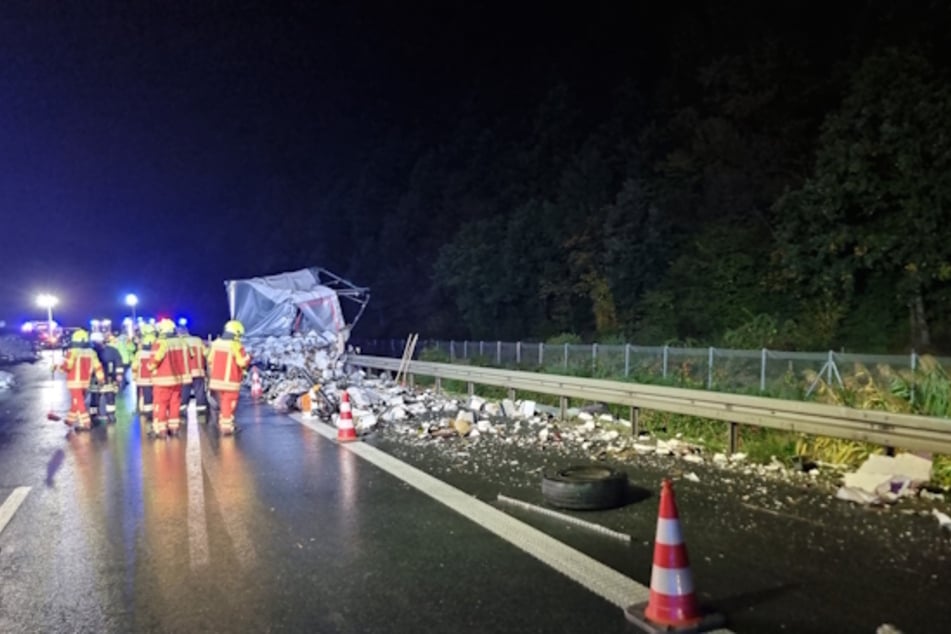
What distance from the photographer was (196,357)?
14.3 metres

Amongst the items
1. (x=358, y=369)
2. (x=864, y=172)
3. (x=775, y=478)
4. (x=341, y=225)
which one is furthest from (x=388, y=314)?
(x=775, y=478)

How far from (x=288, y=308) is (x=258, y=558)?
18.6 meters

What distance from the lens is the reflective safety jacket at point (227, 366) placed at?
12.4 meters

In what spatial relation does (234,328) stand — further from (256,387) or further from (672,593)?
(672,593)

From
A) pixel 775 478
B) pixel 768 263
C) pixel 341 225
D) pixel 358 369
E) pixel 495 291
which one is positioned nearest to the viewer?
pixel 775 478

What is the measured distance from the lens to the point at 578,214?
33125mm

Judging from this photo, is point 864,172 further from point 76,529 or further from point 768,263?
point 76,529

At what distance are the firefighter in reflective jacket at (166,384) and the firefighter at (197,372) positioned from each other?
30.2 inches

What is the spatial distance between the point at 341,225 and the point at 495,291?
1105 inches

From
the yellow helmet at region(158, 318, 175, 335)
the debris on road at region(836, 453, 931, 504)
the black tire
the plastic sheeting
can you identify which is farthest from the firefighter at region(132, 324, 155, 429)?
the debris on road at region(836, 453, 931, 504)

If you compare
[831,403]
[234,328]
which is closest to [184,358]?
[234,328]

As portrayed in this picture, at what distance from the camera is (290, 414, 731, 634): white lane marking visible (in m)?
4.82

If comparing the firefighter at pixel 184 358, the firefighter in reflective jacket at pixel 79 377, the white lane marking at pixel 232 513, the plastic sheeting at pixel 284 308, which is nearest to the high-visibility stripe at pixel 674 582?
the white lane marking at pixel 232 513

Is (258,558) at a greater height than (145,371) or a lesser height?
lesser
